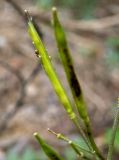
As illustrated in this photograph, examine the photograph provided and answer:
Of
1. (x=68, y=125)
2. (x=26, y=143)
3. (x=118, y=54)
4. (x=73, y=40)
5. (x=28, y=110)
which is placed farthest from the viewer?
(x=73, y=40)

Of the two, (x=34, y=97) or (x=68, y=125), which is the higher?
(x=34, y=97)

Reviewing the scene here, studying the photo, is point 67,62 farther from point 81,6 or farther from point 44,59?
point 81,6

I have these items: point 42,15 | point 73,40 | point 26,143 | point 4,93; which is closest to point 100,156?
point 26,143

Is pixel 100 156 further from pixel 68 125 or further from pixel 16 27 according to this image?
pixel 16 27

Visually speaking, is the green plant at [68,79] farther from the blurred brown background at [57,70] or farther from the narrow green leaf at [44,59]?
the blurred brown background at [57,70]

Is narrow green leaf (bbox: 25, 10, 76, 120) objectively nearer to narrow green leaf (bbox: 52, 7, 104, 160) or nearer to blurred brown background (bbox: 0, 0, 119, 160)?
narrow green leaf (bbox: 52, 7, 104, 160)

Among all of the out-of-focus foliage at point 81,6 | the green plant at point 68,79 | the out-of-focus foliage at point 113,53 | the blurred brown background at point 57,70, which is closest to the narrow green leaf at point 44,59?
the green plant at point 68,79

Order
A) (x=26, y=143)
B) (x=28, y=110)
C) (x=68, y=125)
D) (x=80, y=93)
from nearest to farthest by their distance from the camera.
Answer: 1. (x=80, y=93)
2. (x=26, y=143)
3. (x=68, y=125)
4. (x=28, y=110)

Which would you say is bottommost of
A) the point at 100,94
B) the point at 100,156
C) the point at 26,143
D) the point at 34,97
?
the point at 100,156
